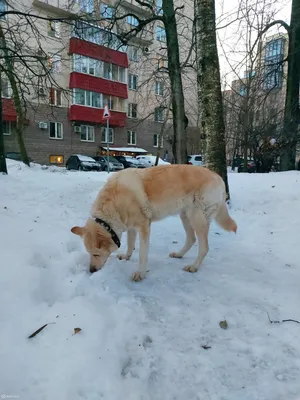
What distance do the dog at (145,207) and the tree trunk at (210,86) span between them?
2526 millimetres

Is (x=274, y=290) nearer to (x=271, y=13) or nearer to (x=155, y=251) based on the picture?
(x=155, y=251)

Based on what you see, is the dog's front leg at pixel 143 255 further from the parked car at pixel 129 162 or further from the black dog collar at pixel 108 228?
the parked car at pixel 129 162

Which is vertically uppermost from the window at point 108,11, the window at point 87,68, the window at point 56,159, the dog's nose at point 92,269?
the window at point 87,68

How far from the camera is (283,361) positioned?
1.86m

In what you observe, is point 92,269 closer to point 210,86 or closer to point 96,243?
point 96,243

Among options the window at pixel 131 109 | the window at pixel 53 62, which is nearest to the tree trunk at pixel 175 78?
the window at pixel 53 62

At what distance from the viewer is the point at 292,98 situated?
10953 millimetres

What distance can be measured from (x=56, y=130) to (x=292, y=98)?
2448 cm

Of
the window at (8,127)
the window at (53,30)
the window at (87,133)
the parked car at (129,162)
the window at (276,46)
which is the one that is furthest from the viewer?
the window at (87,133)

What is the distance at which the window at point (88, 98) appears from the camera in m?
28.6

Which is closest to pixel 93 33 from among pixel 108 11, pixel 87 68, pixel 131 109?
pixel 108 11

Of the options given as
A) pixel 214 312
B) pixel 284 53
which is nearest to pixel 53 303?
pixel 214 312

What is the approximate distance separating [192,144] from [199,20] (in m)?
31.1

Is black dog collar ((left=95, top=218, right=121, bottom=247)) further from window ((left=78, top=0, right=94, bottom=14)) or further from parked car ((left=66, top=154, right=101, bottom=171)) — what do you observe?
parked car ((left=66, top=154, right=101, bottom=171))
